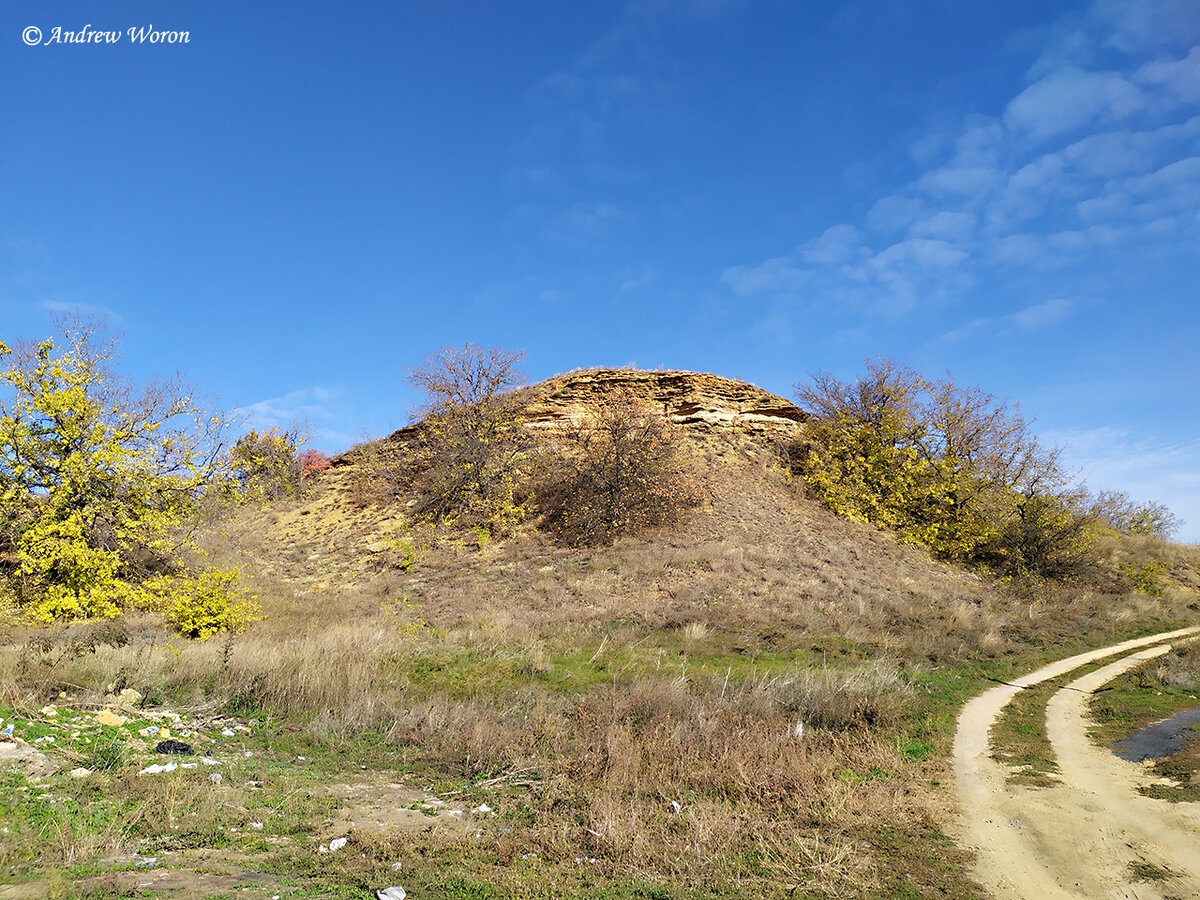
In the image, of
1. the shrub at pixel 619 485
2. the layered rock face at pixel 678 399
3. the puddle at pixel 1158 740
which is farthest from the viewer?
the layered rock face at pixel 678 399

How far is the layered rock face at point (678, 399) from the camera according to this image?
33188mm

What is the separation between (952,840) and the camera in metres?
7.00

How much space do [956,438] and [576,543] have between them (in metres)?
20.5

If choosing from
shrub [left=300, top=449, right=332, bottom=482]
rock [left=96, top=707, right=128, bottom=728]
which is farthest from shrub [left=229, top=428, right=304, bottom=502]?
rock [left=96, top=707, right=128, bottom=728]

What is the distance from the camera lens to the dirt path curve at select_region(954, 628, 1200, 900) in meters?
6.00

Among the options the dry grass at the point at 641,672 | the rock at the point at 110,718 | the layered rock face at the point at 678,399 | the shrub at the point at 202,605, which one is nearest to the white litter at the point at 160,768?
the dry grass at the point at 641,672

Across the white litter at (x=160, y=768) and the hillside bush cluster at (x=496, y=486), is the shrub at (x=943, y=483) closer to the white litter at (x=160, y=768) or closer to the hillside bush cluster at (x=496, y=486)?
the hillside bush cluster at (x=496, y=486)

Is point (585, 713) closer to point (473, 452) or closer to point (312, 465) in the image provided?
point (473, 452)

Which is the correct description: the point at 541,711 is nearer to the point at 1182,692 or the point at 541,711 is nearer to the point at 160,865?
the point at 160,865

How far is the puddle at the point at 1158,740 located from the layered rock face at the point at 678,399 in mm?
23665

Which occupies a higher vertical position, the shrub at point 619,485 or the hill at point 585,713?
the shrub at point 619,485

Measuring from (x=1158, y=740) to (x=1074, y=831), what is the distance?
489 centimetres

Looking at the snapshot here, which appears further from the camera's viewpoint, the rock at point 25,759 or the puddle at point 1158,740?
the puddle at point 1158,740

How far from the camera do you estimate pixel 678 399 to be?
34094 millimetres
